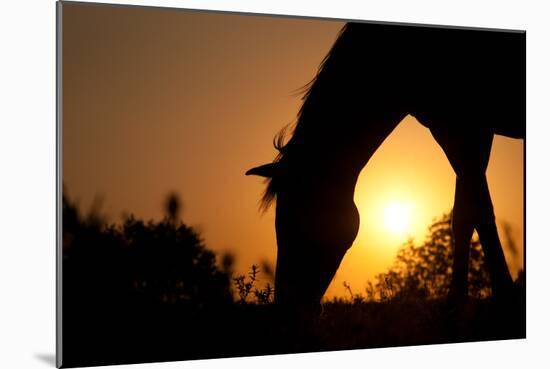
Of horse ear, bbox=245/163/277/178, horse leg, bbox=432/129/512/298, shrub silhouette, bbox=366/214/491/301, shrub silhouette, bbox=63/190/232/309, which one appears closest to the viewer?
shrub silhouette, bbox=63/190/232/309

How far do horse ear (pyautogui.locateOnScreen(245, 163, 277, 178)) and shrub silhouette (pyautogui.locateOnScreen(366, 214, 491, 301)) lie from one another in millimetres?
956

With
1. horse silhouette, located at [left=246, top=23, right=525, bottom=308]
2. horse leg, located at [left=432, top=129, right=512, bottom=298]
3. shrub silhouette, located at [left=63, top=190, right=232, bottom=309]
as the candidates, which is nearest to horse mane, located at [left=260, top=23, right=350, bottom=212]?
horse silhouette, located at [left=246, top=23, right=525, bottom=308]

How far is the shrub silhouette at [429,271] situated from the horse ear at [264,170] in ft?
3.14

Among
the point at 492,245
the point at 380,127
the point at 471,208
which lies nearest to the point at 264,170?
the point at 380,127

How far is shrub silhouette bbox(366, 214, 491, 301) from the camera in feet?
21.5

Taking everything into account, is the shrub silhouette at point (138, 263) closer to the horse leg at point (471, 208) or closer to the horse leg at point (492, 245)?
the horse leg at point (471, 208)

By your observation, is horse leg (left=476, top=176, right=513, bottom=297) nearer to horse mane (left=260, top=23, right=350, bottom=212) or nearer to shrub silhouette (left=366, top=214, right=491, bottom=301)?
shrub silhouette (left=366, top=214, right=491, bottom=301)

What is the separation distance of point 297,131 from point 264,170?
0.33 metres

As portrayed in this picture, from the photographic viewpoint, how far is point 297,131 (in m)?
6.34

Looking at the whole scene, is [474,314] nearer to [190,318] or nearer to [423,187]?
[423,187]

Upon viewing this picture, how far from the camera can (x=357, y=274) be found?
6.45 meters

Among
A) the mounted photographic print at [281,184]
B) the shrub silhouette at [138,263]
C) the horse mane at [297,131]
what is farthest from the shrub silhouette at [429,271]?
the shrub silhouette at [138,263]

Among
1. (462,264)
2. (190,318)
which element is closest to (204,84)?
Result: (190,318)

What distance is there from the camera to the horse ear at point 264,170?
6215 mm
